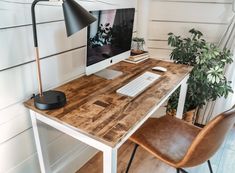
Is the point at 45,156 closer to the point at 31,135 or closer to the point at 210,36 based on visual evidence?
the point at 31,135

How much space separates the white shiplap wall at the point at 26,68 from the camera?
109cm

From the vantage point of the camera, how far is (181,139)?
140cm

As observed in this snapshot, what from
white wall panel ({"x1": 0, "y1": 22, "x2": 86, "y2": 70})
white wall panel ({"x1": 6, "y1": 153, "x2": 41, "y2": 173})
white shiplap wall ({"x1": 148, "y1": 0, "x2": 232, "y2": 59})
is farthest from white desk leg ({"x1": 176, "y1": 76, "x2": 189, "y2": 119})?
white wall panel ({"x1": 6, "y1": 153, "x2": 41, "y2": 173})

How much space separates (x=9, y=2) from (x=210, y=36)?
180cm

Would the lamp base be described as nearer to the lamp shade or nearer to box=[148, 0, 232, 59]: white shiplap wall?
the lamp shade

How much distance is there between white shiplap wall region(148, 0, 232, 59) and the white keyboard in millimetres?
799

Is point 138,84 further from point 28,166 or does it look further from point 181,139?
Answer: point 28,166

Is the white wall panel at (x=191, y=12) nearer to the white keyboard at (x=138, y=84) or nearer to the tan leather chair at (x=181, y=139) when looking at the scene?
the white keyboard at (x=138, y=84)

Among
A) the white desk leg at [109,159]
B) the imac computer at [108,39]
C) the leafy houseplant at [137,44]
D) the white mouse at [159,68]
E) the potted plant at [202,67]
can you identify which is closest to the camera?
the white desk leg at [109,159]

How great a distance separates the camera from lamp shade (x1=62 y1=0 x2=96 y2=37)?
97 cm

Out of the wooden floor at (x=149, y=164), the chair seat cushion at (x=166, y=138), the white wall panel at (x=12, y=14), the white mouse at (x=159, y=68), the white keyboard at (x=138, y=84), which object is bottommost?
the wooden floor at (x=149, y=164)

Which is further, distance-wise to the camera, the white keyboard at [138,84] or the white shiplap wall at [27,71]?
the white keyboard at [138,84]

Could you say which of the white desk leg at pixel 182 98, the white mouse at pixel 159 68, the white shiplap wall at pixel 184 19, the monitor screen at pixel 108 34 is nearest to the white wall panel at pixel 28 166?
the monitor screen at pixel 108 34

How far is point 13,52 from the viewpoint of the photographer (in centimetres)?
111
